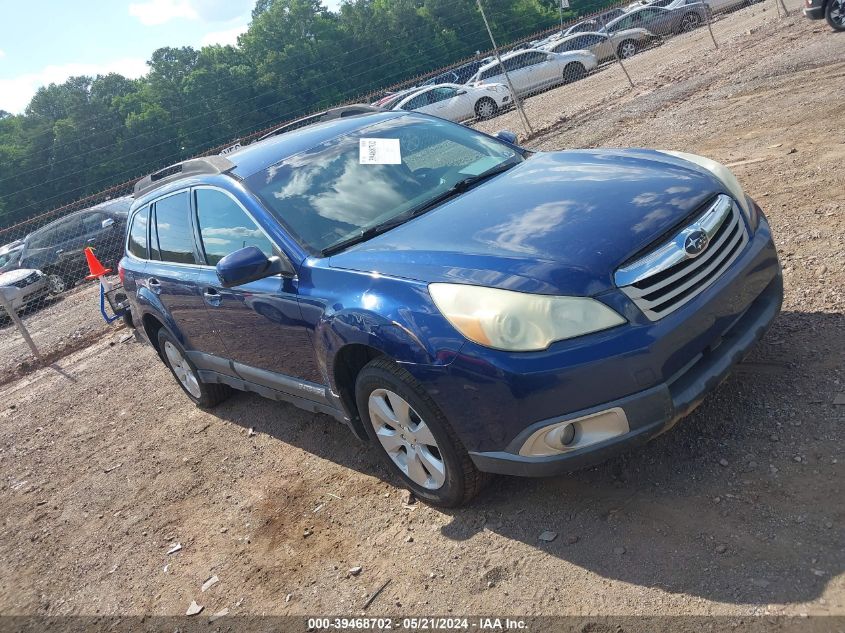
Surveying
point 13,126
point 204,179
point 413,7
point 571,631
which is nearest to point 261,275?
point 204,179

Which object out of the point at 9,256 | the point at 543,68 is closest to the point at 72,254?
the point at 9,256

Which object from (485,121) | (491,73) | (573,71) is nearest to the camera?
(485,121)

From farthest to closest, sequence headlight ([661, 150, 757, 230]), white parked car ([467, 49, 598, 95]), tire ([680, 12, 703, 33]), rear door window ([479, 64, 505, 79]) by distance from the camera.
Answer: tire ([680, 12, 703, 33]) → rear door window ([479, 64, 505, 79]) → white parked car ([467, 49, 598, 95]) → headlight ([661, 150, 757, 230])

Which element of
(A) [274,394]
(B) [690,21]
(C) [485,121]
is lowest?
(A) [274,394]

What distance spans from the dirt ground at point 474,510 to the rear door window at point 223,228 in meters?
1.38

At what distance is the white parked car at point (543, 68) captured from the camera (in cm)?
2278

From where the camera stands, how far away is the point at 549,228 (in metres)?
3.27

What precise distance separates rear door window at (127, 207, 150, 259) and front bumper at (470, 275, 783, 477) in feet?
12.2

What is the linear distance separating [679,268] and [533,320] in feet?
2.30

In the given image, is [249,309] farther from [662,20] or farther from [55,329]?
[662,20]

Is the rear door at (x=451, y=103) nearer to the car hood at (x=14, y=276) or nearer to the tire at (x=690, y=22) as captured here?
the tire at (x=690, y=22)

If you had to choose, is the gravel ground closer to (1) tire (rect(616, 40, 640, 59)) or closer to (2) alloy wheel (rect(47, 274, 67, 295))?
(2) alloy wheel (rect(47, 274, 67, 295))

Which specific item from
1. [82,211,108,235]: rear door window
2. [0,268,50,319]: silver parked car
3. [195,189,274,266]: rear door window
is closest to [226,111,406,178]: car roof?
[195,189,274,266]: rear door window

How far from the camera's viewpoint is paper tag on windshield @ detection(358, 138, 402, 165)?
14.3ft
